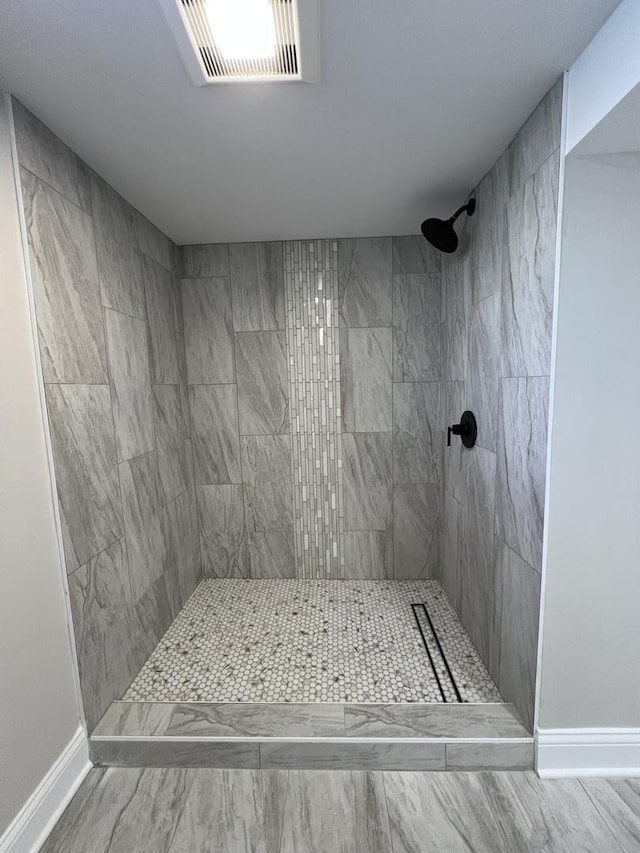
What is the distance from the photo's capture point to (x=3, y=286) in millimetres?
1081

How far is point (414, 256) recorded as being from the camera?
7.36ft

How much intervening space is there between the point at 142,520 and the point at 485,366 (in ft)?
5.67

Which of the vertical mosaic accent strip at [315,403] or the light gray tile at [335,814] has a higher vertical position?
the vertical mosaic accent strip at [315,403]

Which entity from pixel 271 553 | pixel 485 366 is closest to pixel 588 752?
pixel 485 366

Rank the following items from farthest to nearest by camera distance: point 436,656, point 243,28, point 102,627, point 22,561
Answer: point 436,656
point 102,627
point 22,561
point 243,28

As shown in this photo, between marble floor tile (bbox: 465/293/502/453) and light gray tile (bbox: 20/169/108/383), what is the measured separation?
5.24ft

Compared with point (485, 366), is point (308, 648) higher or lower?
lower

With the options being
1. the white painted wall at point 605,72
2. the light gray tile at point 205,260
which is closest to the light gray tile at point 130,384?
the light gray tile at point 205,260

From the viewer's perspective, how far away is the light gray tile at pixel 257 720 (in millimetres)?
1375

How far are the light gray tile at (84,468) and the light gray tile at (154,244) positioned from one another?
0.85 m

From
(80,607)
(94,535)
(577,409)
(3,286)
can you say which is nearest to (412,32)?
(577,409)

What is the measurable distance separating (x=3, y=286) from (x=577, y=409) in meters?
1.74

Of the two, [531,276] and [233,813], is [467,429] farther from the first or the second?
[233,813]

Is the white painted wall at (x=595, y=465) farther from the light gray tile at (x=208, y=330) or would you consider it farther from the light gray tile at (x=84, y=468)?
the light gray tile at (x=208, y=330)
